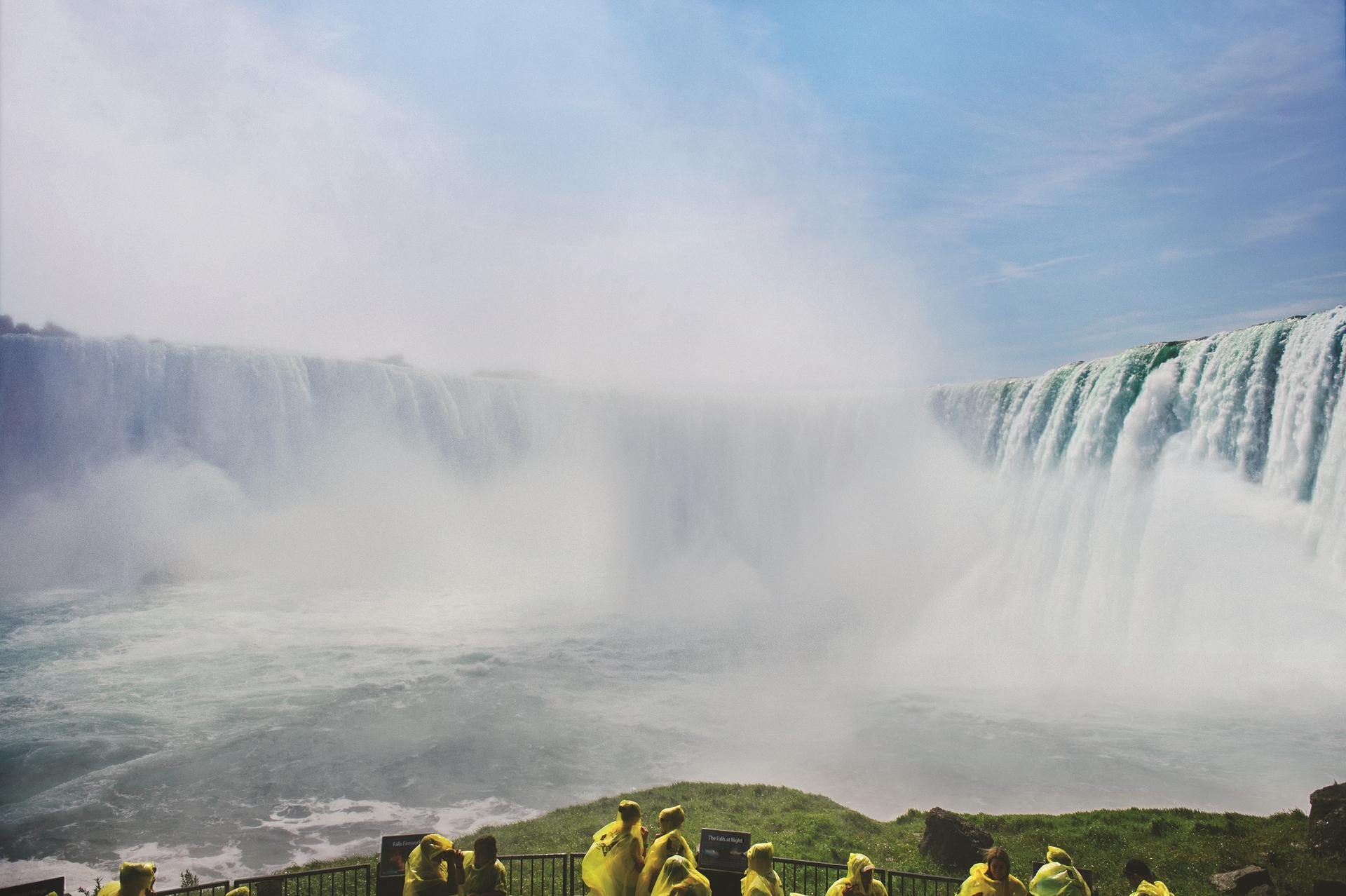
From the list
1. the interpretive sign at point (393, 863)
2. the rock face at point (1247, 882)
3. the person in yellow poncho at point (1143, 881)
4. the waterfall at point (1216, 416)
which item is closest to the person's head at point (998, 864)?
the person in yellow poncho at point (1143, 881)

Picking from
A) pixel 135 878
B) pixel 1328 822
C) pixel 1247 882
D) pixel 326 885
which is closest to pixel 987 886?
pixel 135 878

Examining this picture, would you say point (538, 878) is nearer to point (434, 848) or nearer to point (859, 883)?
point (434, 848)

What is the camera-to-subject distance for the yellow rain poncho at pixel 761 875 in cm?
521

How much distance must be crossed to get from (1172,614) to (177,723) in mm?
24134

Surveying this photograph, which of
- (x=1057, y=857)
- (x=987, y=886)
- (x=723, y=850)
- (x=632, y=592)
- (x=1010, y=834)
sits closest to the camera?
(x=987, y=886)

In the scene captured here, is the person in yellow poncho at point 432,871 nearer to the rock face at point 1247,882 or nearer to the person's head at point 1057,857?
the person's head at point 1057,857

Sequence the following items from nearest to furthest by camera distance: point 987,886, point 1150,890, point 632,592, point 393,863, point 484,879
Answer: point 1150,890 → point 987,886 → point 484,879 → point 393,863 → point 632,592

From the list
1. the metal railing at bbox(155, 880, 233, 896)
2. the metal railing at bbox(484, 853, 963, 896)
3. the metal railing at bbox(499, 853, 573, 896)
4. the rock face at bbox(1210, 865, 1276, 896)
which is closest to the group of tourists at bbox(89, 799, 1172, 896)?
the metal railing at bbox(155, 880, 233, 896)

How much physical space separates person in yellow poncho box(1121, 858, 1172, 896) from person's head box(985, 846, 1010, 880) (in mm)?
761

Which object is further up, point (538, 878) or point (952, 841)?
point (952, 841)

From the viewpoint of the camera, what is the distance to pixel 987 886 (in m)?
5.25

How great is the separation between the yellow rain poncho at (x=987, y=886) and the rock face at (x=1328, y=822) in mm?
7417

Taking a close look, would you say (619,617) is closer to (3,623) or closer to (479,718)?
(479,718)

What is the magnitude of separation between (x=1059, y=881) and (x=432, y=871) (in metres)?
4.32
